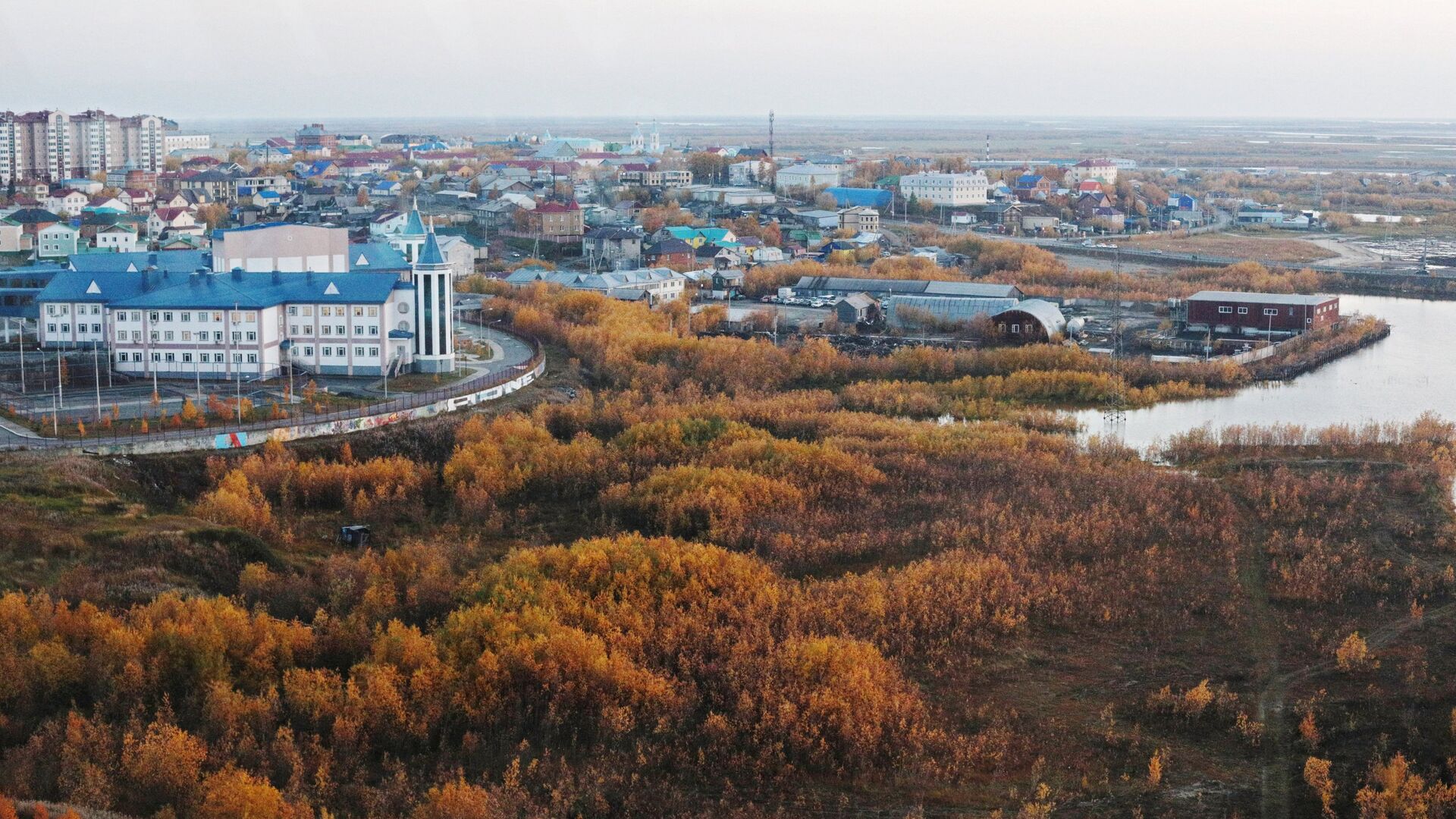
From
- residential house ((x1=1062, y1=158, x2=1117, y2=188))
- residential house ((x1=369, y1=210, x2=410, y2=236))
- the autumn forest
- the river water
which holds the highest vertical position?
residential house ((x1=1062, y1=158, x2=1117, y2=188))

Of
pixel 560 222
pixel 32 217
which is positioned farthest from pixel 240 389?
pixel 560 222

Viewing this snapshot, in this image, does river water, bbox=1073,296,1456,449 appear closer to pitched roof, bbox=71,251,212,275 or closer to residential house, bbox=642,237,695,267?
pitched roof, bbox=71,251,212,275

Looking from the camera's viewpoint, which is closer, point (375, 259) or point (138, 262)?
point (138, 262)

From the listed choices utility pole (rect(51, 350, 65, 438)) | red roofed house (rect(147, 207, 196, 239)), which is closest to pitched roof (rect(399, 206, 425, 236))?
utility pole (rect(51, 350, 65, 438))

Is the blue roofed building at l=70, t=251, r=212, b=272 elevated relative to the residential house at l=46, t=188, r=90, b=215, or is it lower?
lower

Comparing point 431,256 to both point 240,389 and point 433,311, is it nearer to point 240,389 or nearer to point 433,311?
point 433,311
